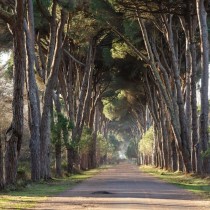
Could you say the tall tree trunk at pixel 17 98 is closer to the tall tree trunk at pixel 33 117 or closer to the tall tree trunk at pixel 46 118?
the tall tree trunk at pixel 33 117

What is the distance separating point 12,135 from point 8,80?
20490mm

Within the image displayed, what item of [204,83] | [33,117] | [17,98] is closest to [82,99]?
[33,117]

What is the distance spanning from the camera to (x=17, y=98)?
17500 mm

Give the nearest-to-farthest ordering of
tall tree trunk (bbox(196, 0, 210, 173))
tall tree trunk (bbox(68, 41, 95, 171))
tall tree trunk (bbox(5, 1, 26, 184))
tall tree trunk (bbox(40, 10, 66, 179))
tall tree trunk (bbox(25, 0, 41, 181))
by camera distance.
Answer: tall tree trunk (bbox(5, 1, 26, 184)), tall tree trunk (bbox(25, 0, 41, 181)), tall tree trunk (bbox(196, 0, 210, 173)), tall tree trunk (bbox(40, 10, 66, 179)), tall tree trunk (bbox(68, 41, 95, 171))

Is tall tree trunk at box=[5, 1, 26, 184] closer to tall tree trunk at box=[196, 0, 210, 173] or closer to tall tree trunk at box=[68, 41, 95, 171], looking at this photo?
tall tree trunk at box=[196, 0, 210, 173]

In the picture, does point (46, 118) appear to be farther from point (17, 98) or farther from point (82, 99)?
point (82, 99)

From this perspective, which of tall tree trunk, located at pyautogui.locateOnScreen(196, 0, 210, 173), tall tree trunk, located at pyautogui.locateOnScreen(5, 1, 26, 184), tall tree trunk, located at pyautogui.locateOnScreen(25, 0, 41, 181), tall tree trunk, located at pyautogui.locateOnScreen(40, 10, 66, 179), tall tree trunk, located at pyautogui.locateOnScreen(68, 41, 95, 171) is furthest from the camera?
tall tree trunk, located at pyautogui.locateOnScreen(68, 41, 95, 171)

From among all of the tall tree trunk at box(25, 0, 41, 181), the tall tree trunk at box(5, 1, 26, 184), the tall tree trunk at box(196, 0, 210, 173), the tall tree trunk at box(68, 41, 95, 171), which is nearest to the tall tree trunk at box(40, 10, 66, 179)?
the tall tree trunk at box(25, 0, 41, 181)

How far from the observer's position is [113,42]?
34.8 meters

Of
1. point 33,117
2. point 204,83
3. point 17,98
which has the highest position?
point 204,83

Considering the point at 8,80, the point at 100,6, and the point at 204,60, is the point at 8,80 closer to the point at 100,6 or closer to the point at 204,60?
the point at 100,6

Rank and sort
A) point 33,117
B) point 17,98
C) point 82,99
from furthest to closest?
Result: point 82,99, point 33,117, point 17,98

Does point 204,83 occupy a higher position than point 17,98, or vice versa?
point 204,83

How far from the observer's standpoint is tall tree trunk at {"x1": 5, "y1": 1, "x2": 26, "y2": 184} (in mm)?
17203
